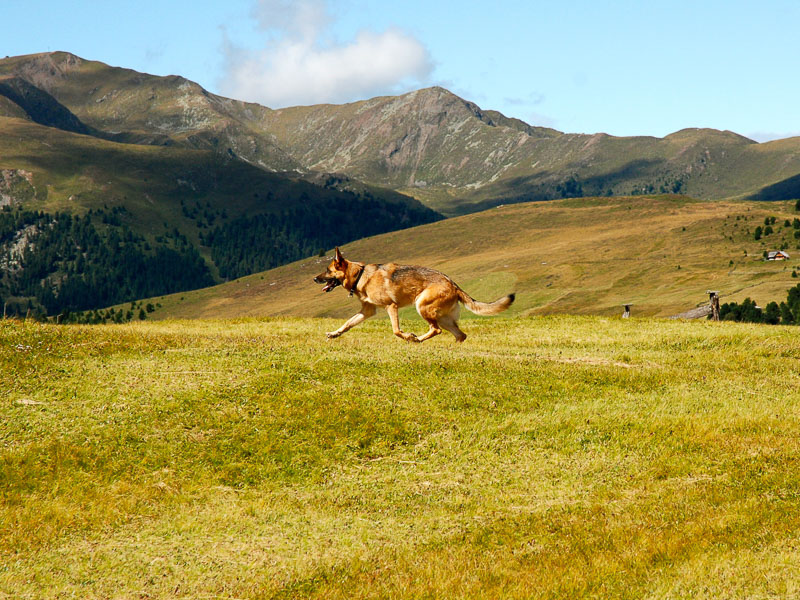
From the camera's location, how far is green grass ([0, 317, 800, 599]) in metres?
12.3

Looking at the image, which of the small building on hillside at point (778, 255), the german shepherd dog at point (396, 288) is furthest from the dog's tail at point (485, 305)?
the small building on hillside at point (778, 255)

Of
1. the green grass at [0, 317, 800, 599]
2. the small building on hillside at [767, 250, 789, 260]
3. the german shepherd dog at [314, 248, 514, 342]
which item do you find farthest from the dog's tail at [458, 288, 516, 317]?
the small building on hillside at [767, 250, 789, 260]

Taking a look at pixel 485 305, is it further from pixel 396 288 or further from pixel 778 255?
pixel 778 255

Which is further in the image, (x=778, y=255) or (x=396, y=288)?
(x=778, y=255)

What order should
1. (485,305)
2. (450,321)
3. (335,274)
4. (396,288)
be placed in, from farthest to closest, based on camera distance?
(450,321) < (335,274) < (396,288) < (485,305)

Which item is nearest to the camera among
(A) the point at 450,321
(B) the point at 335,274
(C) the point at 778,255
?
(B) the point at 335,274

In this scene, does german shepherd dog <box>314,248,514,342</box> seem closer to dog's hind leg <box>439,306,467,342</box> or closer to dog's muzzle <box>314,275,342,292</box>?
dog's muzzle <box>314,275,342,292</box>

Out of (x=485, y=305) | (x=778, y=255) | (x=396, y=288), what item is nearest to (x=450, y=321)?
(x=485, y=305)

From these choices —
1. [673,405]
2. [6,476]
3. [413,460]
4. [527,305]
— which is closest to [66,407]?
[6,476]

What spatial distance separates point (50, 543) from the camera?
13539mm

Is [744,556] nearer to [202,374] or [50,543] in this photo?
[50,543]

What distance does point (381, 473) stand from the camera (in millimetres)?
17312

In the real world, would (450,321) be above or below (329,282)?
below

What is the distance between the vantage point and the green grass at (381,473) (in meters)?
12.3
